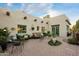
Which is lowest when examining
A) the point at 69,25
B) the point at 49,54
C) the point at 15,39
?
the point at 49,54

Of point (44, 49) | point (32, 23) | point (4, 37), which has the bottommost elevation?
point (44, 49)

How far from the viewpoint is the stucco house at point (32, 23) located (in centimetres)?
242

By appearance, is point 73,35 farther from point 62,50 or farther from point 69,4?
point 69,4

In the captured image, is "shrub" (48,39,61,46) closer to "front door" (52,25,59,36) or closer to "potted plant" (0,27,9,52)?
"front door" (52,25,59,36)

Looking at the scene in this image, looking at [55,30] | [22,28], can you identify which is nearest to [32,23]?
[22,28]

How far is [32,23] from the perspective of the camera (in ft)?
8.14

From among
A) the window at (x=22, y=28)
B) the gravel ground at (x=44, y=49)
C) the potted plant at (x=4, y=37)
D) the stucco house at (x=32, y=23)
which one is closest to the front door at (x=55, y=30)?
the stucco house at (x=32, y=23)

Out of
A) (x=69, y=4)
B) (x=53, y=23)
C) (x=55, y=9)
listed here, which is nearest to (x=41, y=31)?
(x=53, y=23)

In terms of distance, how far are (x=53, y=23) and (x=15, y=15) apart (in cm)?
53

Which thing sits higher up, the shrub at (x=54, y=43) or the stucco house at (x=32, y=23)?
the stucco house at (x=32, y=23)

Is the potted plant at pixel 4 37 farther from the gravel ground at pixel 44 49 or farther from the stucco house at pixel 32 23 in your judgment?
the gravel ground at pixel 44 49

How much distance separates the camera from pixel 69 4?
2404mm

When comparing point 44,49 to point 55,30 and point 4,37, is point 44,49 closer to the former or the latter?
point 55,30

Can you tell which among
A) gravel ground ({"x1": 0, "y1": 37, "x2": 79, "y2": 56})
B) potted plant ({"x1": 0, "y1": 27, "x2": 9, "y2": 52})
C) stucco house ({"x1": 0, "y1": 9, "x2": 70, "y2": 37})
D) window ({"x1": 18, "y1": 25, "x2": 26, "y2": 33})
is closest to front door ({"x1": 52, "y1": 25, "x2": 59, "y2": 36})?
stucco house ({"x1": 0, "y1": 9, "x2": 70, "y2": 37})
